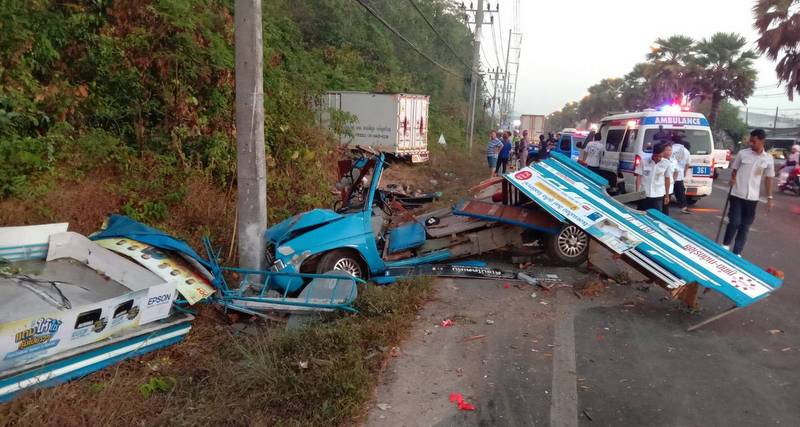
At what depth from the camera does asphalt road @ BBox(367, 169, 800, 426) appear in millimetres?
3633

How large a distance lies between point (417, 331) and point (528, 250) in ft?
10.3

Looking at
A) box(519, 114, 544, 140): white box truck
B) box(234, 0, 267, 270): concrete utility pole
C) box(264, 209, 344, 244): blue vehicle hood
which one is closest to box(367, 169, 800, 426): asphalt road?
box(264, 209, 344, 244): blue vehicle hood

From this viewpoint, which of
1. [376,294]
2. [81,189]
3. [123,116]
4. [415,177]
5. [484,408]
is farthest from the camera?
[415,177]

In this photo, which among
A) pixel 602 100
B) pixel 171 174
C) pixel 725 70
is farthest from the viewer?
pixel 602 100

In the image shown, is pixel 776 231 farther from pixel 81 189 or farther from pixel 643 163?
pixel 81 189

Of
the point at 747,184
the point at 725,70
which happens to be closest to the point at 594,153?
the point at 747,184

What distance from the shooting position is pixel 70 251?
507 centimetres

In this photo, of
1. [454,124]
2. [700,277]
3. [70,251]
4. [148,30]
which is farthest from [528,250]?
[454,124]

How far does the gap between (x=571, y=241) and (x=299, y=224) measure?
12.2 feet

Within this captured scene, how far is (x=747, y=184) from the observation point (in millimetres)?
6895

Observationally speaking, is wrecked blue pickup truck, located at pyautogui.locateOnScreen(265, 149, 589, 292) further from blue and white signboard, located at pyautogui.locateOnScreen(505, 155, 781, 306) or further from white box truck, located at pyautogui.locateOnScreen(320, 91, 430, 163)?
white box truck, located at pyautogui.locateOnScreen(320, 91, 430, 163)

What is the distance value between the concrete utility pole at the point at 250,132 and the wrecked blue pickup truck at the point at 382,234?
0.94 ft

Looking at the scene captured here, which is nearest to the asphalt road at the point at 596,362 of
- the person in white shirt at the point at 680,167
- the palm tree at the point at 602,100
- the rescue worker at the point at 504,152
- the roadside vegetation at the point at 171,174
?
the roadside vegetation at the point at 171,174

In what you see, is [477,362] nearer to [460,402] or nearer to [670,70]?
[460,402]
